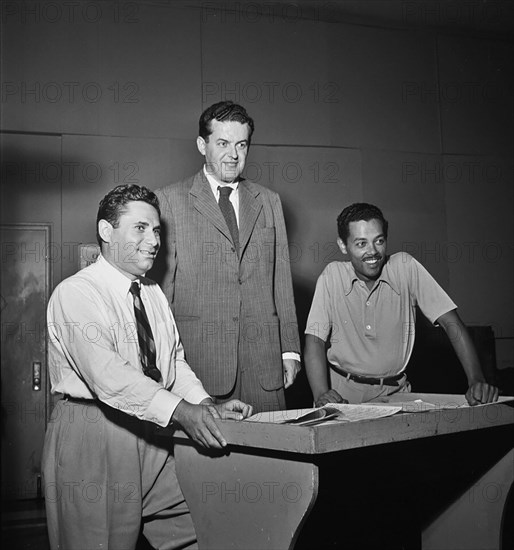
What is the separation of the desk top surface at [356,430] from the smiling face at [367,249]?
3.61 feet

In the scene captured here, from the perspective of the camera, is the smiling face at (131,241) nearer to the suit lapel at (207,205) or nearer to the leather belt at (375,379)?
the suit lapel at (207,205)

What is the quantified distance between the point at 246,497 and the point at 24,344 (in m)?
3.43

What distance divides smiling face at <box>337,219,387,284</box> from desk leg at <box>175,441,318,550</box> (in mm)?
1457

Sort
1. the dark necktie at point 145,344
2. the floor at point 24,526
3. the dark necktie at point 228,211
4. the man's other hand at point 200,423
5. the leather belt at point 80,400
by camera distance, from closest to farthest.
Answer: the man's other hand at point 200,423, the leather belt at point 80,400, the dark necktie at point 145,344, the dark necktie at point 228,211, the floor at point 24,526

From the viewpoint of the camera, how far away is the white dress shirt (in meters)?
1.77

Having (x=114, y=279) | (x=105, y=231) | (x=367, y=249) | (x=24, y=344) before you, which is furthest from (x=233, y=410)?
(x=24, y=344)

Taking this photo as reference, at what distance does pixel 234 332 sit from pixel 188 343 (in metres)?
0.19

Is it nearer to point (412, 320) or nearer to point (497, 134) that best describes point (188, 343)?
point (412, 320)

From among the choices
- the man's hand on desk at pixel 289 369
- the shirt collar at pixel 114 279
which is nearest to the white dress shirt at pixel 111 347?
the shirt collar at pixel 114 279

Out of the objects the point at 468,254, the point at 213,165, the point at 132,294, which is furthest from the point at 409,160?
the point at 132,294

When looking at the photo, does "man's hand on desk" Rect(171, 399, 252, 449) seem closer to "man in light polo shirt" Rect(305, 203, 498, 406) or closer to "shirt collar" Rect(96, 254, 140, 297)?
"shirt collar" Rect(96, 254, 140, 297)

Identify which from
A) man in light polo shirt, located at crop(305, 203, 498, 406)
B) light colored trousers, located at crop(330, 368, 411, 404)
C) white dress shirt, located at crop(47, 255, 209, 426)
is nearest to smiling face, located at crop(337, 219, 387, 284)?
man in light polo shirt, located at crop(305, 203, 498, 406)

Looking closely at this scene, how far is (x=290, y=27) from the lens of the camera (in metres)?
5.06

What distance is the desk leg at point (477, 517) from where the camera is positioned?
2145 mm
